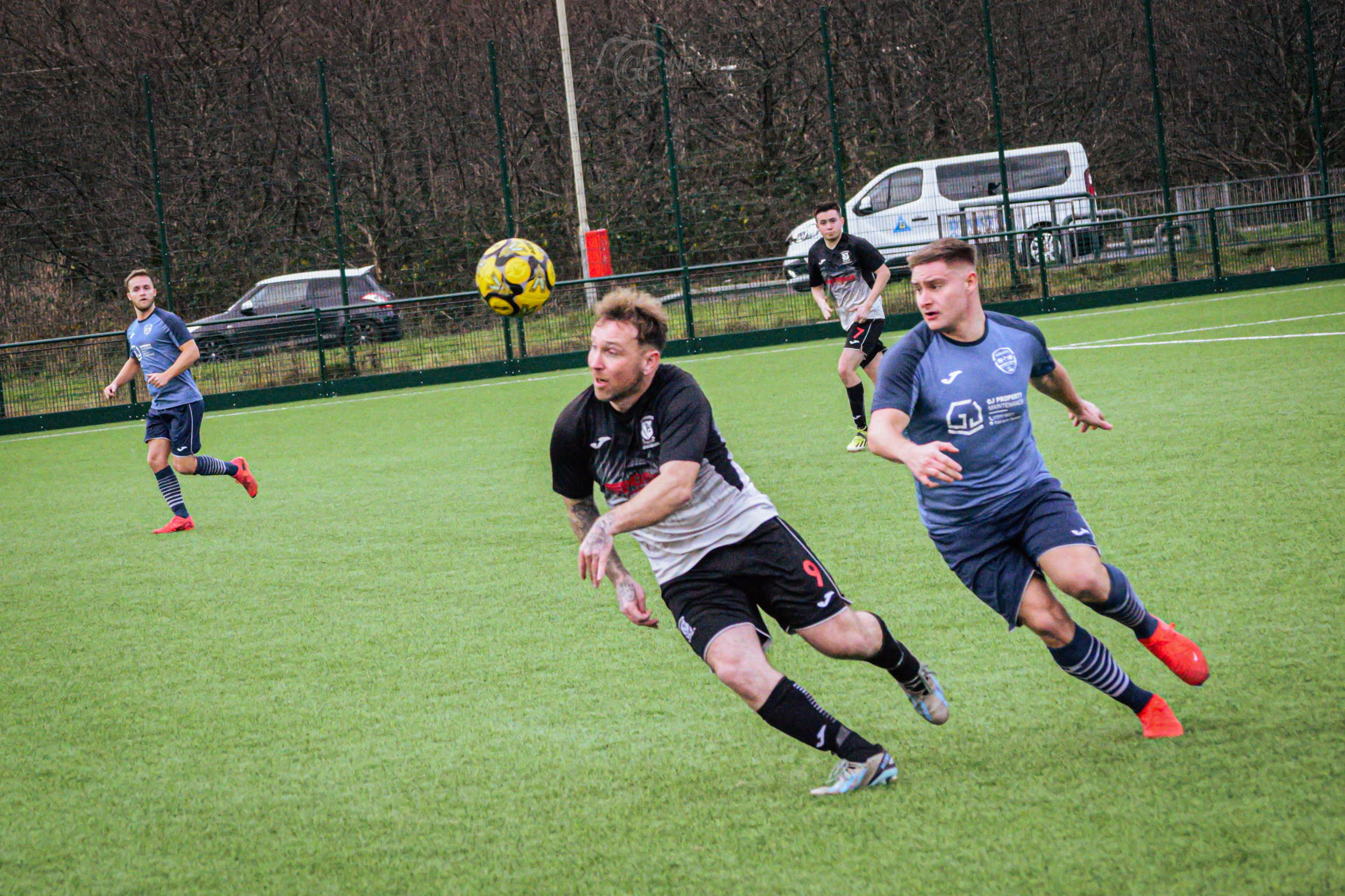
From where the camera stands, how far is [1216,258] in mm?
21141

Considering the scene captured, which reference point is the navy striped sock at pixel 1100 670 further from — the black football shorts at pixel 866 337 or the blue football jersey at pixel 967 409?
the black football shorts at pixel 866 337

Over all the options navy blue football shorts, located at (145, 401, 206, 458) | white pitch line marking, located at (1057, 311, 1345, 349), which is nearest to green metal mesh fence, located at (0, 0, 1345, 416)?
white pitch line marking, located at (1057, 311, 1345, 349)

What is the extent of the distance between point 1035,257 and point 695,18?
380 inches

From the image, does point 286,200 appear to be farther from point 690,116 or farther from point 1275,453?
point 1275,453

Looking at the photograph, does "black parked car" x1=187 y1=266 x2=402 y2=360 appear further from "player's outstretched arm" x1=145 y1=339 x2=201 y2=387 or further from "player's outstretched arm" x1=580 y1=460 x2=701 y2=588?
"player's outstretched arm" x1=580 y1=460 x2=701 y2=588

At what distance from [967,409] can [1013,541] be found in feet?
1.52

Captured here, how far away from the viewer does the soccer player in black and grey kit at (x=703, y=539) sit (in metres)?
3.75

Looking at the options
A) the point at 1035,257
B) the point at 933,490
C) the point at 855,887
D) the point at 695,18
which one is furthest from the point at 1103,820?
the point at 695,18

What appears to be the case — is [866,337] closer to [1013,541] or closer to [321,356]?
[1013,541]

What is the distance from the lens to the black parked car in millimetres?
19609

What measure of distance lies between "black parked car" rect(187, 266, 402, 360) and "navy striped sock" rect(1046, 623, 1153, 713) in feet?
55.8

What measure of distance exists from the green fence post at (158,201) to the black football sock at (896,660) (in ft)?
65.3

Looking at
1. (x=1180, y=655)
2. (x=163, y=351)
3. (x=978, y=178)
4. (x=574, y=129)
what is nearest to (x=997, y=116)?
(x=978, y=178)

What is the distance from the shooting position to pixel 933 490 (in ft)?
14.0
